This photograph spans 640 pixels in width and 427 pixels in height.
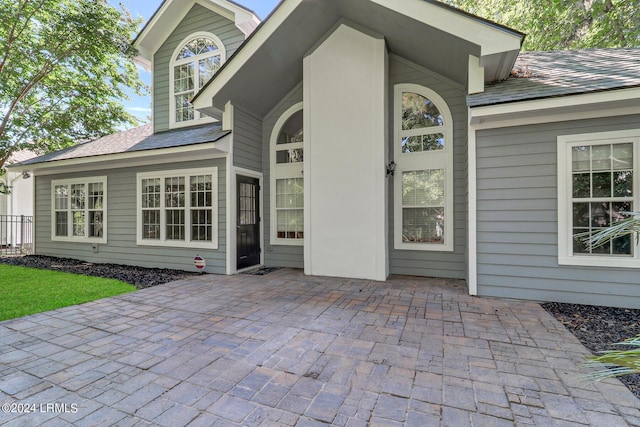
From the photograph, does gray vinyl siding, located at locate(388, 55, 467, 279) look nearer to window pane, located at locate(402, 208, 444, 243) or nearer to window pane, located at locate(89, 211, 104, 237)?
window pane, located at locate(402, 208, 444, 243)

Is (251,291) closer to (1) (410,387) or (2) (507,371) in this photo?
(1) (410,387)

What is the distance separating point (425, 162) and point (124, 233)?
7573mm

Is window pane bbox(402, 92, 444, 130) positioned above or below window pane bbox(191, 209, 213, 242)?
above

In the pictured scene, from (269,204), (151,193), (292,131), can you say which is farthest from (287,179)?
(151,193)

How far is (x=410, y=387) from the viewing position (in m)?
2.21

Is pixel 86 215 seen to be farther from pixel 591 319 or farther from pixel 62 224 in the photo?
pixel 591 319

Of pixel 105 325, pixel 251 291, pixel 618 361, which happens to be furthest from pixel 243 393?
pixel 251 291

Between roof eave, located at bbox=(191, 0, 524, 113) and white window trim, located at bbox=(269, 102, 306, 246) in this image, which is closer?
roof eave, located at bbox=(191, 0, 524, 113)

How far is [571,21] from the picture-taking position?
890 cm

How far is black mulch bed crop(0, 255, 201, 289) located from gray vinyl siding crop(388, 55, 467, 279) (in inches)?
182

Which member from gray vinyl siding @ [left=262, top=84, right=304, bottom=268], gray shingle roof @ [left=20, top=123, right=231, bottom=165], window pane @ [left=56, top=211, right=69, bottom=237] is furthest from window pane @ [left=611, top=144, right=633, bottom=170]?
window pane @ [left=56, top=211, right=69, bottom=237]

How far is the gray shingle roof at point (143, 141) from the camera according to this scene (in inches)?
255

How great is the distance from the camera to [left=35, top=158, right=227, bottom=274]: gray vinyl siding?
252 inches

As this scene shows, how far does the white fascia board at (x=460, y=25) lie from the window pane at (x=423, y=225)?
9.45 feet
